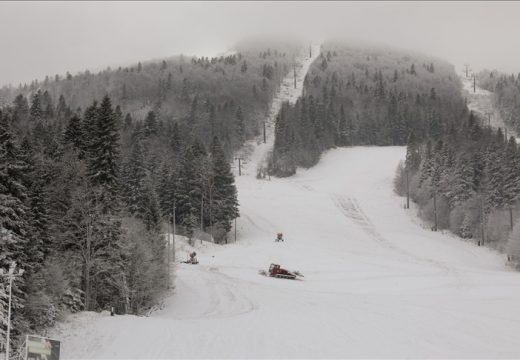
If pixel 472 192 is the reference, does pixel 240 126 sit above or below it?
above

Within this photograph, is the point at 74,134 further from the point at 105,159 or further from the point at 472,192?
the point at 472,192

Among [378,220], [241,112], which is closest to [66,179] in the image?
[378,220]

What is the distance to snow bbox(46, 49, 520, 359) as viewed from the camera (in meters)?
22.7

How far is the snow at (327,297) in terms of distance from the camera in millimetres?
22656

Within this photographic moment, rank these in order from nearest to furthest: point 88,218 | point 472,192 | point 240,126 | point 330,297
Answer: point 88,218, point 330,297, point 472,192, point 240,126

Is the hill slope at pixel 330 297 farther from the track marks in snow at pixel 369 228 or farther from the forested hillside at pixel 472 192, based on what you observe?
the forested hillside at pixel 472 192

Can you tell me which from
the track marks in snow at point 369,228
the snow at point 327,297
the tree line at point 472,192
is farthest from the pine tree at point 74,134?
the tree line at point 472,192

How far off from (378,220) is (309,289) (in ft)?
150

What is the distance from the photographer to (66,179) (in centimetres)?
3456

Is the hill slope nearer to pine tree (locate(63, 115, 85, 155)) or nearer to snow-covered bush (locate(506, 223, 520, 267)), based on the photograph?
snow-covered bush (locate(506, 223, 520, 267))

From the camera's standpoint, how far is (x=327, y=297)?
38.7m

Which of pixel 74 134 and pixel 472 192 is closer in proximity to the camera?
pixel 74 134

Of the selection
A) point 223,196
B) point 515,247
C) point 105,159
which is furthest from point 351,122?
point 105,159

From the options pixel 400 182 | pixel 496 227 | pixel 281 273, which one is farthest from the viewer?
pixel 400 182
